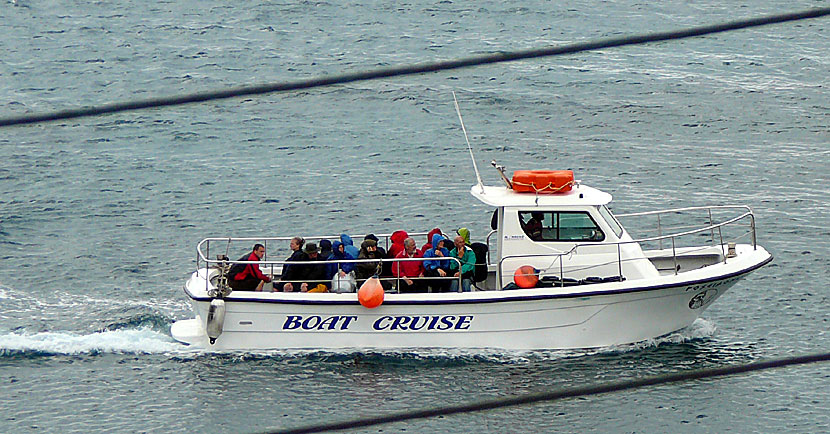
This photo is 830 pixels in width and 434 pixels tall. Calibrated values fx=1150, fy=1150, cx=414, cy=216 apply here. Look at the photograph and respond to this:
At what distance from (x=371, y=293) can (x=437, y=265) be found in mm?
1168

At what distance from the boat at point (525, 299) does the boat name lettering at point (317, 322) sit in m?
0.02

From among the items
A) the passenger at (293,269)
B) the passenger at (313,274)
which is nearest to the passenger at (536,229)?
the passenger at (313,274)

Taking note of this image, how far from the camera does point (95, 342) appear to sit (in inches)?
742

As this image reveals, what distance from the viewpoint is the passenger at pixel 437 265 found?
58.1 ft

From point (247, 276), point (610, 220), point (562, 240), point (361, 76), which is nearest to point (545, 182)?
point (562, 240)

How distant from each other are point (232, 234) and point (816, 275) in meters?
12.1

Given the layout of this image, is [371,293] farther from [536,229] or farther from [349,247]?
[536,229]

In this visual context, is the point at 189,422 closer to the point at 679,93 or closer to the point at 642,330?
the point at 642,330

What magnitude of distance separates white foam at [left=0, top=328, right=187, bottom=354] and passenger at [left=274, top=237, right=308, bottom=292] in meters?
2.04

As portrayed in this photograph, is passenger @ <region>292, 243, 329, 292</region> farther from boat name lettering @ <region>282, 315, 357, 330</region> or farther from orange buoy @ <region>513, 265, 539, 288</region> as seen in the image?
orange buoy @ <region>513, 265, 539, 288</region>

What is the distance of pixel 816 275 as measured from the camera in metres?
21.8

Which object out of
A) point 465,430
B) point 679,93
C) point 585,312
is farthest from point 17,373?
point 679,93

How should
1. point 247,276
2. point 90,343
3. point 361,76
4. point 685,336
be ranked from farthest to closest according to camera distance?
1. point 90,343
2. point 685,336
3. point 247,276
4. point 361,76

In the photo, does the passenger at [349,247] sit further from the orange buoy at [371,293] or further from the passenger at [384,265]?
the orange buoy at [371,293]
